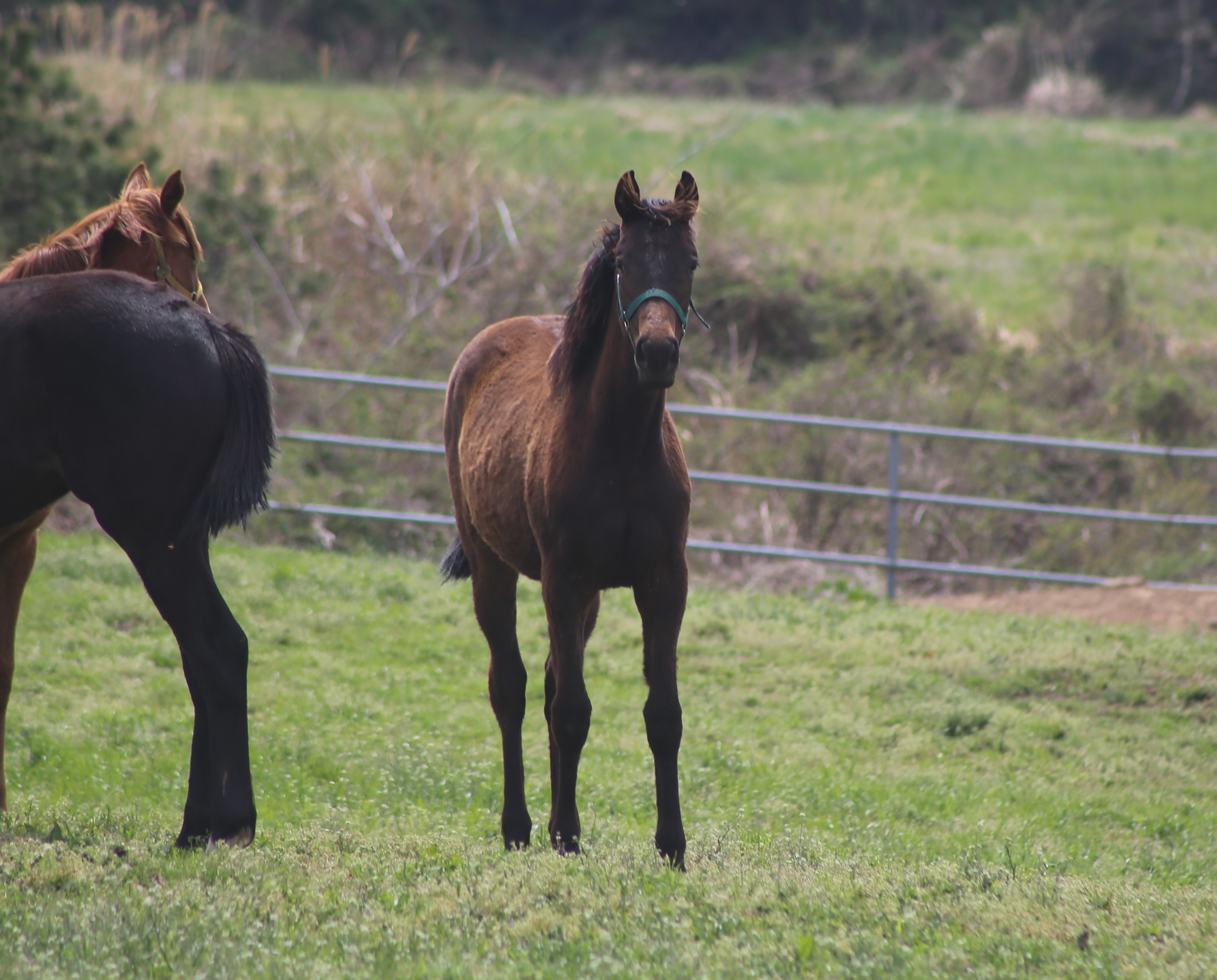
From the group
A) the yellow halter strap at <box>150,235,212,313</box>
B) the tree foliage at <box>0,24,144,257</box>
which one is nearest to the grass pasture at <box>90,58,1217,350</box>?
the tree foliage at <box>0,24,144,257</box>

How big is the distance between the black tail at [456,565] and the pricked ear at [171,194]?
5.84ft

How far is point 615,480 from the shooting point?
13.3 feet

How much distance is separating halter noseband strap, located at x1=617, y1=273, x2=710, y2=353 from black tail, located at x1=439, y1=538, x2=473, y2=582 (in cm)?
173

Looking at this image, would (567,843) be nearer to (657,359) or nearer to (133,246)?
(657,359)

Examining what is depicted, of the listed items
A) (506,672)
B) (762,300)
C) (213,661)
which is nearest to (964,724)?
(506,672)

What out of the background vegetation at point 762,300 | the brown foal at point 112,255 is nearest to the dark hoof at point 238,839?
the brown foal at point 112,255

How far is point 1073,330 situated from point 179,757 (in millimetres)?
13006

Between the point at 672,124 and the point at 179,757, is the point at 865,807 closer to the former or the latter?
the point at 179,757

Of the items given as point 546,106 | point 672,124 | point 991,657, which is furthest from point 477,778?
point 546,106

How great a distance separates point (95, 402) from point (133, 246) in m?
1.16

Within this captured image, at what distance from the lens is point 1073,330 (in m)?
15.7

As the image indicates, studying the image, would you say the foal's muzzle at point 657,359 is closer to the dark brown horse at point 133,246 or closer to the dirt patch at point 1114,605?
the dark brown horse at point 133,246

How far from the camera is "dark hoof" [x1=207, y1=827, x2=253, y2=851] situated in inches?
162

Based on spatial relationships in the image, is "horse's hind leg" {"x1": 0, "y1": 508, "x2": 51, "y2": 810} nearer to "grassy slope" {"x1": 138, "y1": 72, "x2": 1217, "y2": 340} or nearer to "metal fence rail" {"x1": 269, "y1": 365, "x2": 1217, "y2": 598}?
"metal fence rail" {"x1": 269, "y1": 365, "x2": 1217, "y2": 598}
